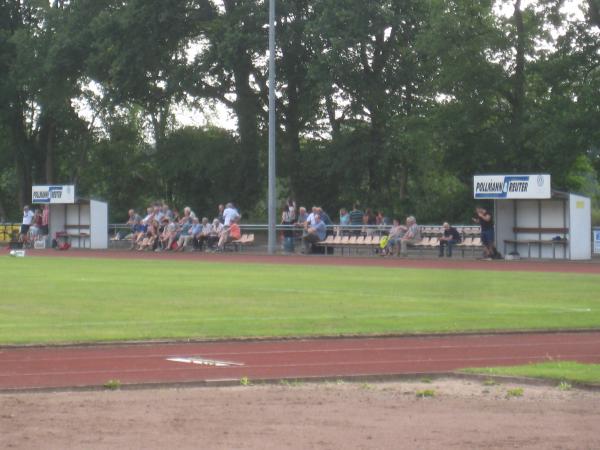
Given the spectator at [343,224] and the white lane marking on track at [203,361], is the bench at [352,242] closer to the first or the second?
the spectator at [343,224]

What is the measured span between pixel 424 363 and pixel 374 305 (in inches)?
285

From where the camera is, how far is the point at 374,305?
20391 millimetres

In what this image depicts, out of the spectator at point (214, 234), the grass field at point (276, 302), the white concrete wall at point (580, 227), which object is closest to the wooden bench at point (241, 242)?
the spectator at point (214, 234)

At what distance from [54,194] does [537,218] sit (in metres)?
21.3

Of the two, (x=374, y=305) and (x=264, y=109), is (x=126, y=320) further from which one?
(x=264, y=109)

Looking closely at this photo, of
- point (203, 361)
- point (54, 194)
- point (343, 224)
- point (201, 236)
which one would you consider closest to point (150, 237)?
point (201, 236)

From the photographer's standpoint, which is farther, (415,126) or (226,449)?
(415,126)

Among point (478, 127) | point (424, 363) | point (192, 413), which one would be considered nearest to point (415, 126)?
point (478, 127)

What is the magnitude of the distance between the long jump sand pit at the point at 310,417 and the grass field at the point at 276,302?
484 centimetres

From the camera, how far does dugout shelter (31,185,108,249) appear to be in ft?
164

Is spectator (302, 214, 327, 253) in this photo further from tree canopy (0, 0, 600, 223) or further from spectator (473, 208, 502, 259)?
tree canopy (0, 0, 600, 223)

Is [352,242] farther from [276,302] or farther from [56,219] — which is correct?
[276,302]

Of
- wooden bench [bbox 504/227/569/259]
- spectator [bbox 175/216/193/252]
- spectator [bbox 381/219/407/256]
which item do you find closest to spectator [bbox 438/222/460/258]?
spectator [bbox 381/219/407/256]

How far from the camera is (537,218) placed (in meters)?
38.3
